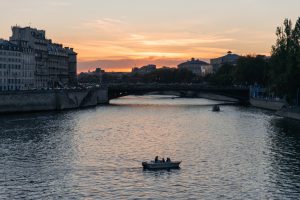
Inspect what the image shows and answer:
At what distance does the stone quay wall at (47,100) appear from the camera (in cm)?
11381

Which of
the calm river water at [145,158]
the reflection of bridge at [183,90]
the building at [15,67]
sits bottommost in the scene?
the calm river water at [145,158]

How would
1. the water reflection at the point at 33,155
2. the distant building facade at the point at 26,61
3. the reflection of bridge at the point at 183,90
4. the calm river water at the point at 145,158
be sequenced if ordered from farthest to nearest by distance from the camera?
the reflection of bridge at the point at 183,90
the distant building facade at the point at 26,61
the water reflection at the point at 33,155
the calm river water at the point at 145,158

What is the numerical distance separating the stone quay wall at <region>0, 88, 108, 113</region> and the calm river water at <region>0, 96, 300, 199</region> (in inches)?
519

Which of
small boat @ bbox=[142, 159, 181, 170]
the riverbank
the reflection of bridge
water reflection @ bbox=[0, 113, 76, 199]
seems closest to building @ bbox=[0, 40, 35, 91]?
the reflection of bridge

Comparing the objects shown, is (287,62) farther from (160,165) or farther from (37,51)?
(37,51)

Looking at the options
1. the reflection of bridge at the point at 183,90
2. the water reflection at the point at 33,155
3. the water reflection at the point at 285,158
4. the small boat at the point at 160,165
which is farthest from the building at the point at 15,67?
the small boat at the point at 160,165

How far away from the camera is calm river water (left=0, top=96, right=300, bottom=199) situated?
46.1 m

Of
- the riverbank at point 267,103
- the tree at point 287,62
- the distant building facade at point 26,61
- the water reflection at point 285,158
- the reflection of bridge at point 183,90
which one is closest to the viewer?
the water reflection at point 285,158

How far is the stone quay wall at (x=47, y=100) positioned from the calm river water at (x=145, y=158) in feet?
43.3

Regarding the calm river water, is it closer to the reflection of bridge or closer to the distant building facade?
the distant building facade

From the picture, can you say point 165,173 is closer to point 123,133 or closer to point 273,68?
point 123,133

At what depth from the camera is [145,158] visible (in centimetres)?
6066

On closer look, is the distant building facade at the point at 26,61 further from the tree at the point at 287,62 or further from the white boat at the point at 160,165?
the white boat at the point at 160,165

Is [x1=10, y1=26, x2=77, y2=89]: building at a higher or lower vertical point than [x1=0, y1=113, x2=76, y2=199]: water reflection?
higher
